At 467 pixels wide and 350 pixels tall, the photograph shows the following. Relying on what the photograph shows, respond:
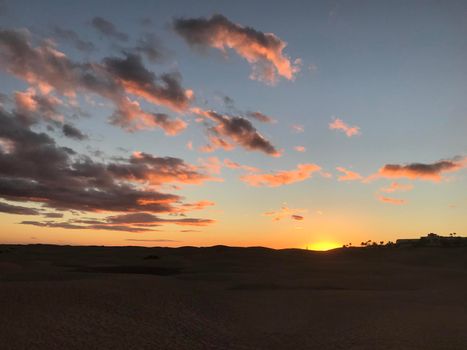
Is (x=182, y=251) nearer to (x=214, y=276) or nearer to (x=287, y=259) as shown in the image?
(x=287, y=259)

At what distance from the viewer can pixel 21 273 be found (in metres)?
17.0

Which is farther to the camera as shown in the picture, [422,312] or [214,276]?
[214,276]

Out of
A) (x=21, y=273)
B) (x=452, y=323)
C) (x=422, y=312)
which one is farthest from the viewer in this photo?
(x=21, y=273)

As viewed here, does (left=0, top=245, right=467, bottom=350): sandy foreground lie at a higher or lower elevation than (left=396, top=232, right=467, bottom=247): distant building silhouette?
lower

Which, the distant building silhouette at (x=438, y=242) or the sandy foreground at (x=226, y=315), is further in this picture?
the distant building silhouette at (x=438, y=242)

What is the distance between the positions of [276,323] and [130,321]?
3210 millimetres

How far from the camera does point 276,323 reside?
9.86m

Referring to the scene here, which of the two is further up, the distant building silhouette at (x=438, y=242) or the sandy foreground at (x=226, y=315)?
the distant building silhouette at (x=438, y=242)

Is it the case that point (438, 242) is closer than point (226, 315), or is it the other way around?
point (226, 315)

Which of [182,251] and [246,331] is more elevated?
[182,251]

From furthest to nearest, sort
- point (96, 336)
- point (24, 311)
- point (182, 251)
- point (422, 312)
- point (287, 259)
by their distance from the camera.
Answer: point (182, 251)
point (287, 259)
point (422, 312)
point (24, 311)
point (96, 336)

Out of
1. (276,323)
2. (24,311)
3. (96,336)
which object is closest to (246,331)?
(276,323)

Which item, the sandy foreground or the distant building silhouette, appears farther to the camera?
the distant building silhouette

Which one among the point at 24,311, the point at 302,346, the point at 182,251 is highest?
the point at 182,251
